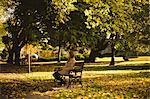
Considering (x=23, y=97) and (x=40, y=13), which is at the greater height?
(x=40, y=13)

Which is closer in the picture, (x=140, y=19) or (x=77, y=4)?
(x=77, y=4)

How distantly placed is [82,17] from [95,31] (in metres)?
1.67

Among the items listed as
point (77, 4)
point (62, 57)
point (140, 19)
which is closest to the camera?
point (77, 4)

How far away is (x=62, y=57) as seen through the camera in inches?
2368

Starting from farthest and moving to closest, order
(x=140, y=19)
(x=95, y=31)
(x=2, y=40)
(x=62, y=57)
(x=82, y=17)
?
(x=62, y=57) → (x=2, y=40) → (x=140, y=19) → (x=95, y=31) → (x=82, y=17)

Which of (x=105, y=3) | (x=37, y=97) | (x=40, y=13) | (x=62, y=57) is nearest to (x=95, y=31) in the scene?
(x=40, y=13)

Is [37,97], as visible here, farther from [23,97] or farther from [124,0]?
[124,0]

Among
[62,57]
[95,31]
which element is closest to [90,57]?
[62,57]

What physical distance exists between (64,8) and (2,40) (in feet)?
99.3

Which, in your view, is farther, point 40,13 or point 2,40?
point 2,40

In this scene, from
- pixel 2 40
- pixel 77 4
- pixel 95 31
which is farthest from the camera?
pixel 2 40

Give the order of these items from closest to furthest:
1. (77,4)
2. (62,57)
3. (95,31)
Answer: (77,4) < (95,31) < (62,57)

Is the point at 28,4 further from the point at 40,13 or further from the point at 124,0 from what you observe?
the point at 124,0

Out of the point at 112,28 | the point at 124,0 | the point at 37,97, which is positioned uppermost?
the point at 124,0
